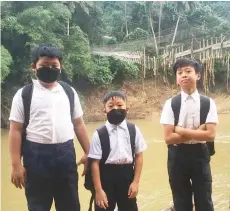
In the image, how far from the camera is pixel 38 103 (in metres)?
2.20

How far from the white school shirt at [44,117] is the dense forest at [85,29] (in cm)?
976

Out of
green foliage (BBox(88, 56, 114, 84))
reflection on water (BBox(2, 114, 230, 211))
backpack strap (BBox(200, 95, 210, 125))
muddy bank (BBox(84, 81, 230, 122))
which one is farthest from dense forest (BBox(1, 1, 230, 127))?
backpack strap (BBox(200, 95, 210, 125))

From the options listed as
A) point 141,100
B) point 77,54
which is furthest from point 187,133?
point 141,100

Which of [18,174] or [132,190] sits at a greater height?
[18,174]

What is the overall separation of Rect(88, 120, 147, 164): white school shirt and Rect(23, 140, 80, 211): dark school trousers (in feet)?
0.50

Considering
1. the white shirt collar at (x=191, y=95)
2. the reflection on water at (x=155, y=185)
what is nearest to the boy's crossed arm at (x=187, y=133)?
the white shirt collar at (x=191, y=95)

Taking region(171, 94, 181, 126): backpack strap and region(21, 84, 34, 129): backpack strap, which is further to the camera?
region(171, 94, 181, 126): backpack strap

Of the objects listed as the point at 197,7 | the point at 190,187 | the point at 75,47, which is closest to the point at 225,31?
the point at 197,7

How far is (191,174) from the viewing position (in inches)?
93.0

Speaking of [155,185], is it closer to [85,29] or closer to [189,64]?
[189,64]

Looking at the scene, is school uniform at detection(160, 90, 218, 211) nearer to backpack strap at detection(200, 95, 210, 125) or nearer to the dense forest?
backpack strap at detection(200, 95, 210, 125)

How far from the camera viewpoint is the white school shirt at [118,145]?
232 cm

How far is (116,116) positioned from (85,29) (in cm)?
1646

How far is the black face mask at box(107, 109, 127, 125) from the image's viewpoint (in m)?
2.37
